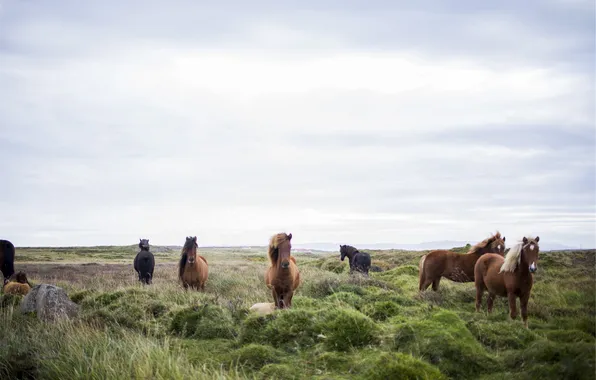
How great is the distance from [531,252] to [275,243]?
5678 mm

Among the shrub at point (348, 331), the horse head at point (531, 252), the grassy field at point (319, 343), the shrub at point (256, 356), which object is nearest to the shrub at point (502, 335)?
the grassy field at point (319, 343)

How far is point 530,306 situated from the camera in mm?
10695

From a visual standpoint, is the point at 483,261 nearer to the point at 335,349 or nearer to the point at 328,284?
the point at 328,284

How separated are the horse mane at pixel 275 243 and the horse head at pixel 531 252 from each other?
5.23 m

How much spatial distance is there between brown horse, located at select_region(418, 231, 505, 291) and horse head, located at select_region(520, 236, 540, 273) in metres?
4.85

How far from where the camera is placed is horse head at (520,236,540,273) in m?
8.96

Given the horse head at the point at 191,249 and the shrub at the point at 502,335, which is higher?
the horse head at the point at 191,249

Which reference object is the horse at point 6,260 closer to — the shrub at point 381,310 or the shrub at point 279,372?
the shrub at point 381,310

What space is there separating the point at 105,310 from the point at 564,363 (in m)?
9.91

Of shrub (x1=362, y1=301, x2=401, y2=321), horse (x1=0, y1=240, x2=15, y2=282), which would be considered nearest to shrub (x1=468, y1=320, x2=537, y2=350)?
shrub (x1=362, y1=301, x2=401, y2=321)

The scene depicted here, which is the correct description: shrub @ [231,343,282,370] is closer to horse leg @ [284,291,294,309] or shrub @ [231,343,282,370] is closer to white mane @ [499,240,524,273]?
horse leg @ [284,291,294,309]

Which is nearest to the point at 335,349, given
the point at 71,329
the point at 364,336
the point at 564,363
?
the point at 364,336

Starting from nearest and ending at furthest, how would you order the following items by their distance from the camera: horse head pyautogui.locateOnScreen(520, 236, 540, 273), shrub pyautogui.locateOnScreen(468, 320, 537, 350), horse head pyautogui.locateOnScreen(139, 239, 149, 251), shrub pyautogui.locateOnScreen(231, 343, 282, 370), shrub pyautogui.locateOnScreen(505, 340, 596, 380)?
shrub pyautogui.locateOnScreen(505, 340, 596, 380)
shrub pyautogui.locateOnScreen(231, 343, 282, 370)
shrub pyautogui.locateOnScreen(468, 320, 537, 350)
horse head pyautogui.locateOnScreen(520, 236, 540, 273)
horse head pyautogui.locateOnScreen(139, 239, 149, 251)

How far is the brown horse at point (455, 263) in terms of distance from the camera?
14.1 m
